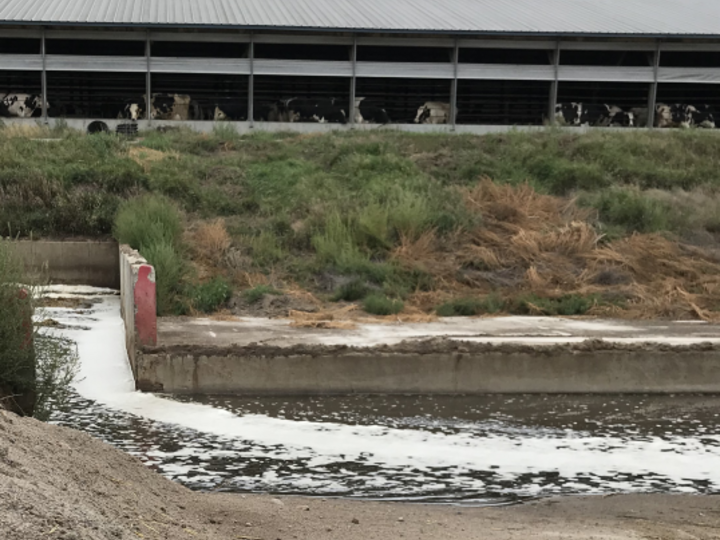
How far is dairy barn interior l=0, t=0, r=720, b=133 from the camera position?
118 feet

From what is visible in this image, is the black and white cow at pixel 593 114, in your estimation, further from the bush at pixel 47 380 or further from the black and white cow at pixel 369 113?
the bush at pixel 47 380

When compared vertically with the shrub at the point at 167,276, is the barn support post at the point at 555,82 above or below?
above

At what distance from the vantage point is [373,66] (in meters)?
36.8

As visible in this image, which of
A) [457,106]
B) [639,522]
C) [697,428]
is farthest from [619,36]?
[639,522]

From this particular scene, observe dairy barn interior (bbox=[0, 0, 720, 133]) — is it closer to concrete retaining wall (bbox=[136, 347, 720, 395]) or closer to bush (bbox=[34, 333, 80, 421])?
concrete retaining wall (bbox=[136, 347, 720, 395])

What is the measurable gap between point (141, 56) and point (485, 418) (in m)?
29.3

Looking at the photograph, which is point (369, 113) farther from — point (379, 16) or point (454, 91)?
point (379, 16)

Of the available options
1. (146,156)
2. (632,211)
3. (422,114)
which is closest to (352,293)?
(632,211)

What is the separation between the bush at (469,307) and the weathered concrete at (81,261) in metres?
7.82

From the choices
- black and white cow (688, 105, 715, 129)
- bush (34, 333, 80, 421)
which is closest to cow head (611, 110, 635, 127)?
black and white cow (688, 105, 715, 129)

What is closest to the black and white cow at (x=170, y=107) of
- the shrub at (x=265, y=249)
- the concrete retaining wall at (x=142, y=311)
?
the shrub at (x=265, y=249)

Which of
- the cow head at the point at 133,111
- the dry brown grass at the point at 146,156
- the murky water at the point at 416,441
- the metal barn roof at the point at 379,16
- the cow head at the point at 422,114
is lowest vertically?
the murky water at the point at 416,441

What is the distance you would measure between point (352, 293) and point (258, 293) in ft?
5.58

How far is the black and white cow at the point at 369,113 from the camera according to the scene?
3712cm
